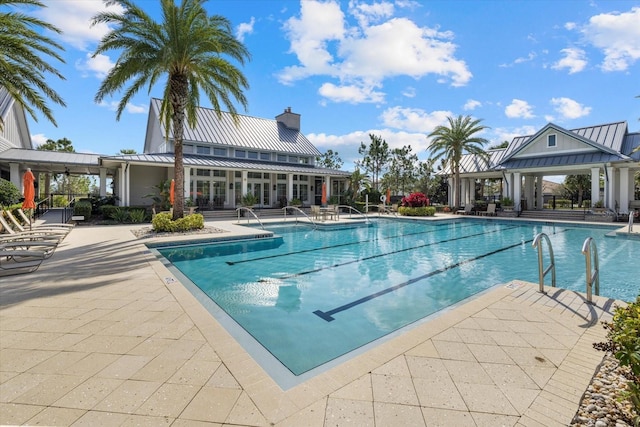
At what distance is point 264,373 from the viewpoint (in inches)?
112

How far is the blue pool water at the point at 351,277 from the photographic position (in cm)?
441

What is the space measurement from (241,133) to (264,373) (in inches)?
1024

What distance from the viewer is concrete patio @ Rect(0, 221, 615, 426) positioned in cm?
225

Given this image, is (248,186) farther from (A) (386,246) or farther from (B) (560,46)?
(B) (560,46)

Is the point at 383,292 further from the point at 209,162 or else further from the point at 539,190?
the point at 539,190

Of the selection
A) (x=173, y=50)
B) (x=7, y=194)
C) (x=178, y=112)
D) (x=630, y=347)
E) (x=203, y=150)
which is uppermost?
(x=173, y=50)

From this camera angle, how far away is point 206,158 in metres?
23.1

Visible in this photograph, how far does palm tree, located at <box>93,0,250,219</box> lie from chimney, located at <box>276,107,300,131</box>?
58.2ft

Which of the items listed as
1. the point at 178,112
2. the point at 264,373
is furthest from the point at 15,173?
the point at 264,373

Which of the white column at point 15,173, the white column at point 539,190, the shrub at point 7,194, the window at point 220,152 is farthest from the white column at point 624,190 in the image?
the white column at point 15,173

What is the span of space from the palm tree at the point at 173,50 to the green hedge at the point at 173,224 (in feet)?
1.54

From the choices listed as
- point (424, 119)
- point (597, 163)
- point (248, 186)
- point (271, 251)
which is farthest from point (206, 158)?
point (597, 163)

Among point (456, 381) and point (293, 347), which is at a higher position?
point (456, 381)

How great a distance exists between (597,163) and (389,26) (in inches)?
672
